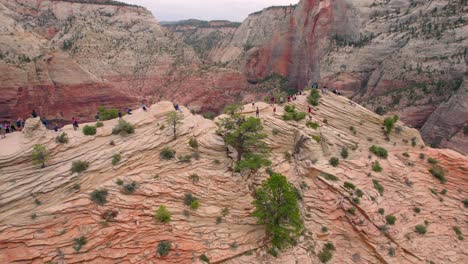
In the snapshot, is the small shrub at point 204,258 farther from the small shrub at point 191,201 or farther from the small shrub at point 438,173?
the small shrub at point 438,173

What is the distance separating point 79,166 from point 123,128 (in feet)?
15.8

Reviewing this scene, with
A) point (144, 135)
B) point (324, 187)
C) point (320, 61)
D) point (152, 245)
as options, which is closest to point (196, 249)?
point (152, 245)

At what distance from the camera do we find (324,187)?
25.4 m

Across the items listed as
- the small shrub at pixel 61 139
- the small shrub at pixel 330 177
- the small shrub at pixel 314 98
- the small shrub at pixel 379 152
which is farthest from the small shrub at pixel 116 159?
the small shrub at pixel 379 152

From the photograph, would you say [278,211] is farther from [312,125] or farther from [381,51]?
[381,51]

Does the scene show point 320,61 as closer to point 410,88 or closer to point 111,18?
point 410,88

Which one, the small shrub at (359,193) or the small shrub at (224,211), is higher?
the small shrub at (359,193)

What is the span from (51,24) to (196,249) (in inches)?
2998

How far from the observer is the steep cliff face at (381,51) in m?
49.5

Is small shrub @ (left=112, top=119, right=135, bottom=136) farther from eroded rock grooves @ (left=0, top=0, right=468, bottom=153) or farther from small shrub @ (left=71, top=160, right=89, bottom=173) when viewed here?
eroded rock grooves @ (left=0, top=0, right=468, bottom=153)

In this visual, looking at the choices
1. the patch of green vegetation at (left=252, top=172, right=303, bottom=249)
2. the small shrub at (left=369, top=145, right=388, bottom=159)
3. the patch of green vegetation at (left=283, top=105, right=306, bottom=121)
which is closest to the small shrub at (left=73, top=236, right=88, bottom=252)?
the patch of green vegetation at (left=252, top=172, right=303, bottom=249)

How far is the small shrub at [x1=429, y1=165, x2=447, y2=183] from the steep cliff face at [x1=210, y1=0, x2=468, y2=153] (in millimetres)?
20667

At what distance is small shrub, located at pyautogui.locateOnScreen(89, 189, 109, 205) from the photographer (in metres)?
19.6

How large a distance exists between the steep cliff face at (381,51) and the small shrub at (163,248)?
43.7 meters
